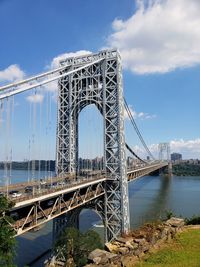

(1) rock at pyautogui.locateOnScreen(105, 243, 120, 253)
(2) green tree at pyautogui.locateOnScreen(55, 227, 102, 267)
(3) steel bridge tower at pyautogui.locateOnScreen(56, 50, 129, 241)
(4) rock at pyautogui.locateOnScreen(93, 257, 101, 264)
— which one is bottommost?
(2) green tree at pyautogui.locateOnScreen(55, 227, 102, 267)

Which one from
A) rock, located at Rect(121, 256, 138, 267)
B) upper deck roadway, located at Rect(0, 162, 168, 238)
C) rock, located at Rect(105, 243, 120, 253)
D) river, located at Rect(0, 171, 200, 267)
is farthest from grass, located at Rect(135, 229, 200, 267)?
river, located at Rect(0, 171, 200, 267)

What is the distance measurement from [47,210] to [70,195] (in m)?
5.35

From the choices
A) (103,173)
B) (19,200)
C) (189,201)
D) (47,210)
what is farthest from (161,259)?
(189,201)

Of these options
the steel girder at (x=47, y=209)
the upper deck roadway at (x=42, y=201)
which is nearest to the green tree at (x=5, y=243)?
the upper deck roadway at (x=42, y=201)

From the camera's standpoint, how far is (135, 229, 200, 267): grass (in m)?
11.3

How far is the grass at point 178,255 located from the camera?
11.3 m

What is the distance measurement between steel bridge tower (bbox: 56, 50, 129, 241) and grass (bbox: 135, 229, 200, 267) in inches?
717

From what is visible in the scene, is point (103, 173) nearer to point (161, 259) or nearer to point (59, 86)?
point (59, 86)

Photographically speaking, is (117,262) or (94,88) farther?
(94,88)

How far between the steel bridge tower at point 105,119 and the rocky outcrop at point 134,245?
16.9 metres

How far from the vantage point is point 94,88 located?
110ft

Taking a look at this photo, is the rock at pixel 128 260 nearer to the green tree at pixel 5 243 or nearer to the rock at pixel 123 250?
the rock at pixel 123 250

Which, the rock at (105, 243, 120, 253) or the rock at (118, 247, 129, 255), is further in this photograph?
the rock at (105, 243, 120, 253)

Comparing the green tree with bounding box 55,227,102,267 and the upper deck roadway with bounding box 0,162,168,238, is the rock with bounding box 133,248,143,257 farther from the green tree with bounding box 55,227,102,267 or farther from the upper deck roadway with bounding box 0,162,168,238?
the green tree with bounding box 55,227,102,267
